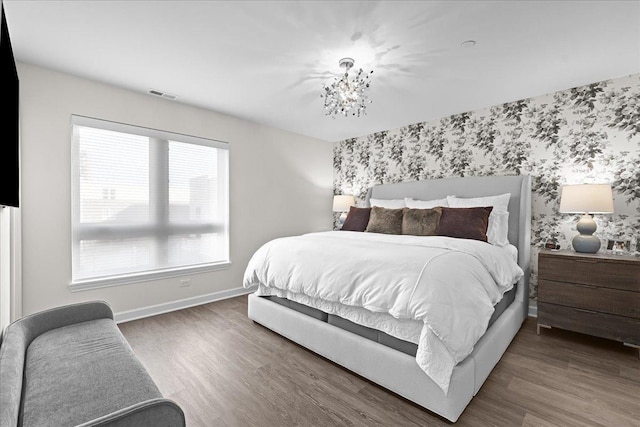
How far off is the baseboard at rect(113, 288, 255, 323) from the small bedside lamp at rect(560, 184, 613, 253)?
3729 mm

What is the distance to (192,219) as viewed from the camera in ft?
11.7

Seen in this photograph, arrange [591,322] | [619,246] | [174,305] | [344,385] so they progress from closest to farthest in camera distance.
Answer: [344,385]
[591,322]
[619,246]
[174,305]

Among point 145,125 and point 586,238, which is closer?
point 586,238

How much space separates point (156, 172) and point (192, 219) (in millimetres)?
680

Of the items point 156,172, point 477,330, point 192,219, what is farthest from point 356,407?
point 156,172

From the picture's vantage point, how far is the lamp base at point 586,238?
8.64ft

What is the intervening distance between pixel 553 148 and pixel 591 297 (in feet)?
5.10

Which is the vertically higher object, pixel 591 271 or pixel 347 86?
pixel 347 86

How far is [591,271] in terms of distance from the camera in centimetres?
247

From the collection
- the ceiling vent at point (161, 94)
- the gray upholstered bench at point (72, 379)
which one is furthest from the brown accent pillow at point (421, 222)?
the ceiling vent at point (161, 94)

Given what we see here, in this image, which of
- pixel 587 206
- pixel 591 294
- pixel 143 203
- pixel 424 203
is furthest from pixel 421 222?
A: pixel 143 203

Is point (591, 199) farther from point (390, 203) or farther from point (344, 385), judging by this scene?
point (344, 385)

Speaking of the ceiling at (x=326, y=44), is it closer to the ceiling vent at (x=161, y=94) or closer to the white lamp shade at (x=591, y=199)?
the ceiling vent at (x=161, y=94)

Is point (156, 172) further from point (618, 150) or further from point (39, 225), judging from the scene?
point (618, 150)
